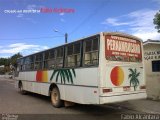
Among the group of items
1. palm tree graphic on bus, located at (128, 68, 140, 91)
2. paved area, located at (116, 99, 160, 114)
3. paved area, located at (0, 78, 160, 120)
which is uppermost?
palm tree graphic on bus, located at (128, 68, 140, 91)

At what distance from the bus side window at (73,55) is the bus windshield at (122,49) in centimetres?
156

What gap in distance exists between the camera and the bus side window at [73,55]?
1084 centimetres

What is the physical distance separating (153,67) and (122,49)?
5.22 metres

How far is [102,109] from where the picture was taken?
472 inches

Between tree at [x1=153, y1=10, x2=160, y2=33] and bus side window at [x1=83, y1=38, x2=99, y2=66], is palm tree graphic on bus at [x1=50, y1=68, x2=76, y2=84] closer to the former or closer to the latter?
bus side window at [x1=83, y1=38, x2=99, y2=66]

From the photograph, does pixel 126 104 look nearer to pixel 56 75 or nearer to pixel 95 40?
pixel 56 75

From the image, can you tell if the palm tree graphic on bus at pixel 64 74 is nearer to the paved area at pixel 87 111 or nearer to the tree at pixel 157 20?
the paved area at pixel 87 111

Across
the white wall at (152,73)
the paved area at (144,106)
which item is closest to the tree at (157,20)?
the white wall at (152,73)

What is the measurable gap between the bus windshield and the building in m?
3.87

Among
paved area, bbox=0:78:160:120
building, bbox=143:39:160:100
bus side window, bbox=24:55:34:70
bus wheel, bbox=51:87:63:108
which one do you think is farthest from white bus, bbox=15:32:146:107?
bus side window, bbox=24:55:34:70

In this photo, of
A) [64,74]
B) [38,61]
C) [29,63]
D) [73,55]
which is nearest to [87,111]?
[64,74]

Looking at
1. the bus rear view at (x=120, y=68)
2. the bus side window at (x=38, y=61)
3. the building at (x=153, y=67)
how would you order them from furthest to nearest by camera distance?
the bus side window at (x=38, y=61) < the building at (x=153, y=67) < the bus rear view at (x=120, y=68)

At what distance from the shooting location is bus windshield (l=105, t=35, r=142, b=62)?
9.75 metres

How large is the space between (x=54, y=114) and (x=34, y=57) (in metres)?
6.36
